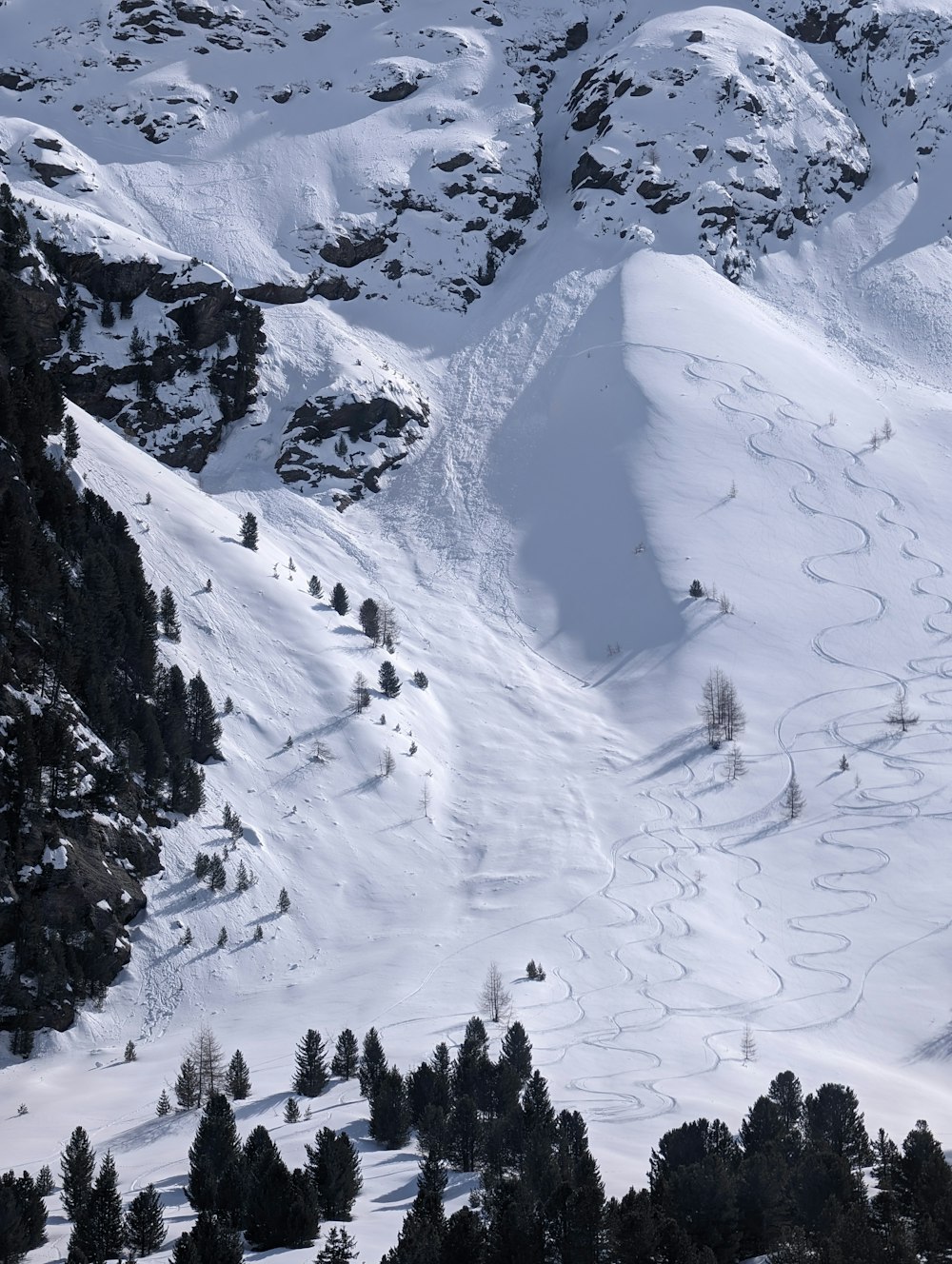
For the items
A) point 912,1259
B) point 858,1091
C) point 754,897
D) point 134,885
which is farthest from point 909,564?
point 912,1259

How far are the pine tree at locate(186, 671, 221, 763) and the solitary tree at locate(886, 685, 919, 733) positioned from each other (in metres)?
36.1

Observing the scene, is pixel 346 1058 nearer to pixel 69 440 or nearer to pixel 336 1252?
pixel 336 1252

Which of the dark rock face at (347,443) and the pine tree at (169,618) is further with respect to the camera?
the dark rock face at (347,443)

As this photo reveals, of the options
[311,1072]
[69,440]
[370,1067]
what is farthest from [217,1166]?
[69,440]

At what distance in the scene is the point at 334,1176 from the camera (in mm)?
23672

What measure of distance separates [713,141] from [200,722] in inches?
3744

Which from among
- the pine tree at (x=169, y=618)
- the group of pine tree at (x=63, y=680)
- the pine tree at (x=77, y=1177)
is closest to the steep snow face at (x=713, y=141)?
the pine tree at (x=169, y=618)

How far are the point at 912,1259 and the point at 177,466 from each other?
271ft

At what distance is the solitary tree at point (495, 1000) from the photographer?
4184 centimetres

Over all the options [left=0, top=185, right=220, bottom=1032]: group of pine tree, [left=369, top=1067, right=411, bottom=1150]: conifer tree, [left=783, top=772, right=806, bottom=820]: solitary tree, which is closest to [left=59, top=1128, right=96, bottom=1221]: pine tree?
[left=369, top=1067, right=411, bottom=1150]: conifer tree

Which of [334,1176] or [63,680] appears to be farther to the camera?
[63,680]

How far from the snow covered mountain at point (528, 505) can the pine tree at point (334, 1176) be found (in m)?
1.27

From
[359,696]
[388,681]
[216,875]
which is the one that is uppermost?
[388,681]

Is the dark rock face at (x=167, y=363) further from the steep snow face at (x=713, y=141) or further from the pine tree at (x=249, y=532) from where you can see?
the steep snow face at (x=713, y=141)
